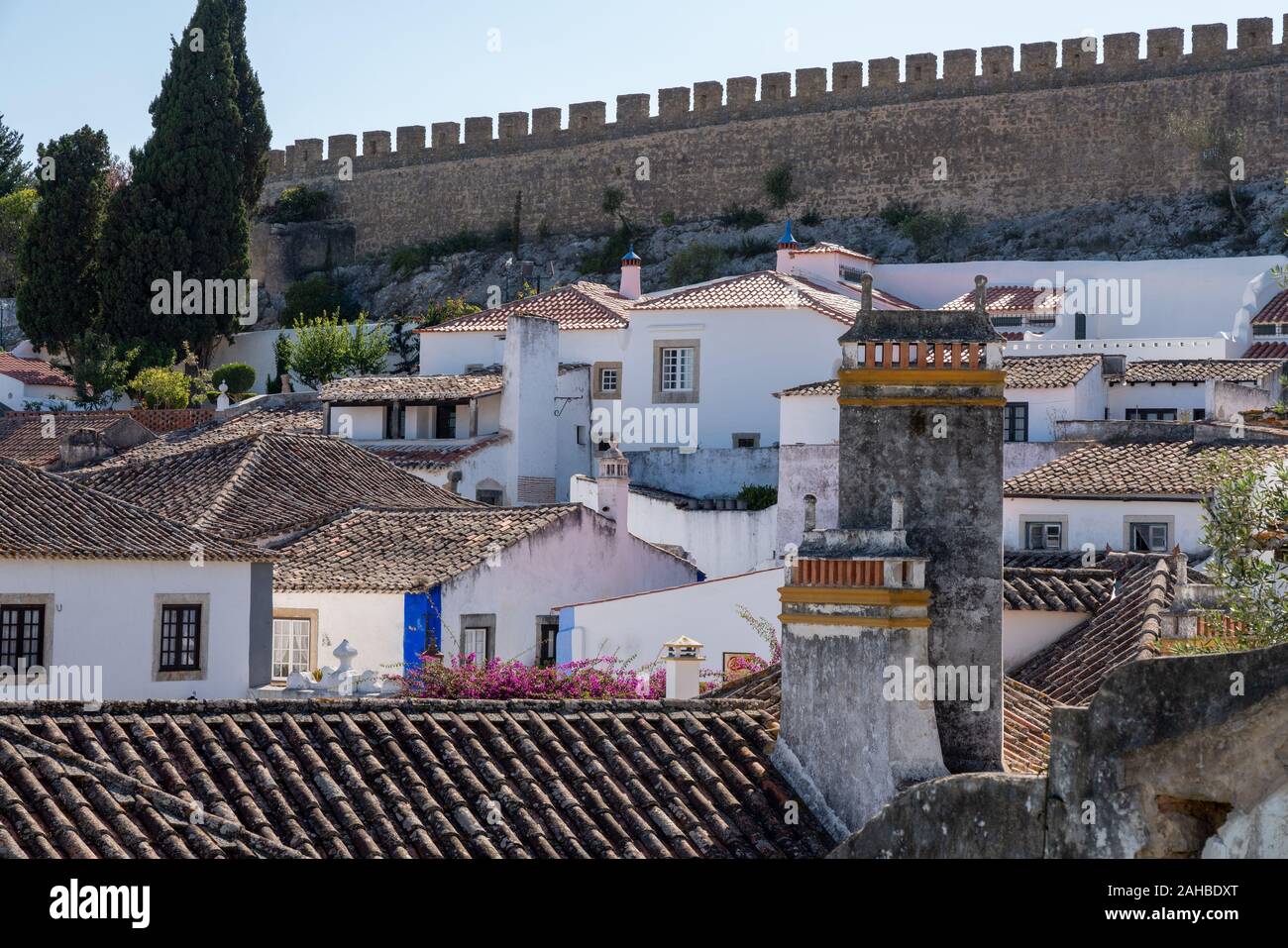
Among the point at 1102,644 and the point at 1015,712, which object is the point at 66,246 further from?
the point at 1015,712

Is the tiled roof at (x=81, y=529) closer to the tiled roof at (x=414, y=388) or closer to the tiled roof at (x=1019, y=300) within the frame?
the tiled roof at (x=414, y=388)

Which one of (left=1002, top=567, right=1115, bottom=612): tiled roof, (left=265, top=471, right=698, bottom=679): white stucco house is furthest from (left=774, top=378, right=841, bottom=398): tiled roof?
(left=1002, top=567, right=1115, bottom=612): tiled roof

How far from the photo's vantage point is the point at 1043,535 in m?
26.3

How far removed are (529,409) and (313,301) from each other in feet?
77.4

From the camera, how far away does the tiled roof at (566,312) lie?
4169 centimetres

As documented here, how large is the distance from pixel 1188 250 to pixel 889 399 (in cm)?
3789

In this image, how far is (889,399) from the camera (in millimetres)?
12523

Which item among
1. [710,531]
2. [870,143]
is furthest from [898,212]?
[710,531]

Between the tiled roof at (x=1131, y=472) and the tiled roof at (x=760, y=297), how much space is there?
9946 mm

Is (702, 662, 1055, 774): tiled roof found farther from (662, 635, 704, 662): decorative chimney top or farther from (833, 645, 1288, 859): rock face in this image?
(833, 645, 1288, 859): rock face

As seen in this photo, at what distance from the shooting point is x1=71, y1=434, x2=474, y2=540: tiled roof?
27.4 m

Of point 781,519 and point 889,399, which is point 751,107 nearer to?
point 781,519

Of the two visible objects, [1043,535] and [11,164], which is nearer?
[1043,535]

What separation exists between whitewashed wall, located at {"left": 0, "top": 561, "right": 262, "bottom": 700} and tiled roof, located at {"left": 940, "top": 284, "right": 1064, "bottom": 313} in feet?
72.3
